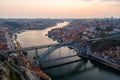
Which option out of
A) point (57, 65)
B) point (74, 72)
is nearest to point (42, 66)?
point (57, 65)

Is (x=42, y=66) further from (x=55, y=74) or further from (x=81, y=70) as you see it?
(x=81, y=70)

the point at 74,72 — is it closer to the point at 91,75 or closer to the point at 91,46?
the point at 91,75

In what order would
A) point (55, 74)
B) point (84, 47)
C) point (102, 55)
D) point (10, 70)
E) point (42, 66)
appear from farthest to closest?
point (84, 47)
point (102, 55)
point (42, 66)
point (55, 74)
point (10, 70)

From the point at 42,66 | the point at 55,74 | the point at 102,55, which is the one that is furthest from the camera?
the point at 102,55

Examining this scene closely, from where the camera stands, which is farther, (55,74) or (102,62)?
(102,62)

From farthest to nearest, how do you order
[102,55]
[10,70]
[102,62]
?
[102,55] → [102,62] → [10,70]

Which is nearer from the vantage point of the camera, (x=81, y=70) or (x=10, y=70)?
(x=10, y=70)

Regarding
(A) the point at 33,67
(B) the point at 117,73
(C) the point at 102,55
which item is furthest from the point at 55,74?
(C) the point at 102,55

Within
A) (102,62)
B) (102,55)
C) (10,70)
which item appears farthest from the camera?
→ (102,55)
